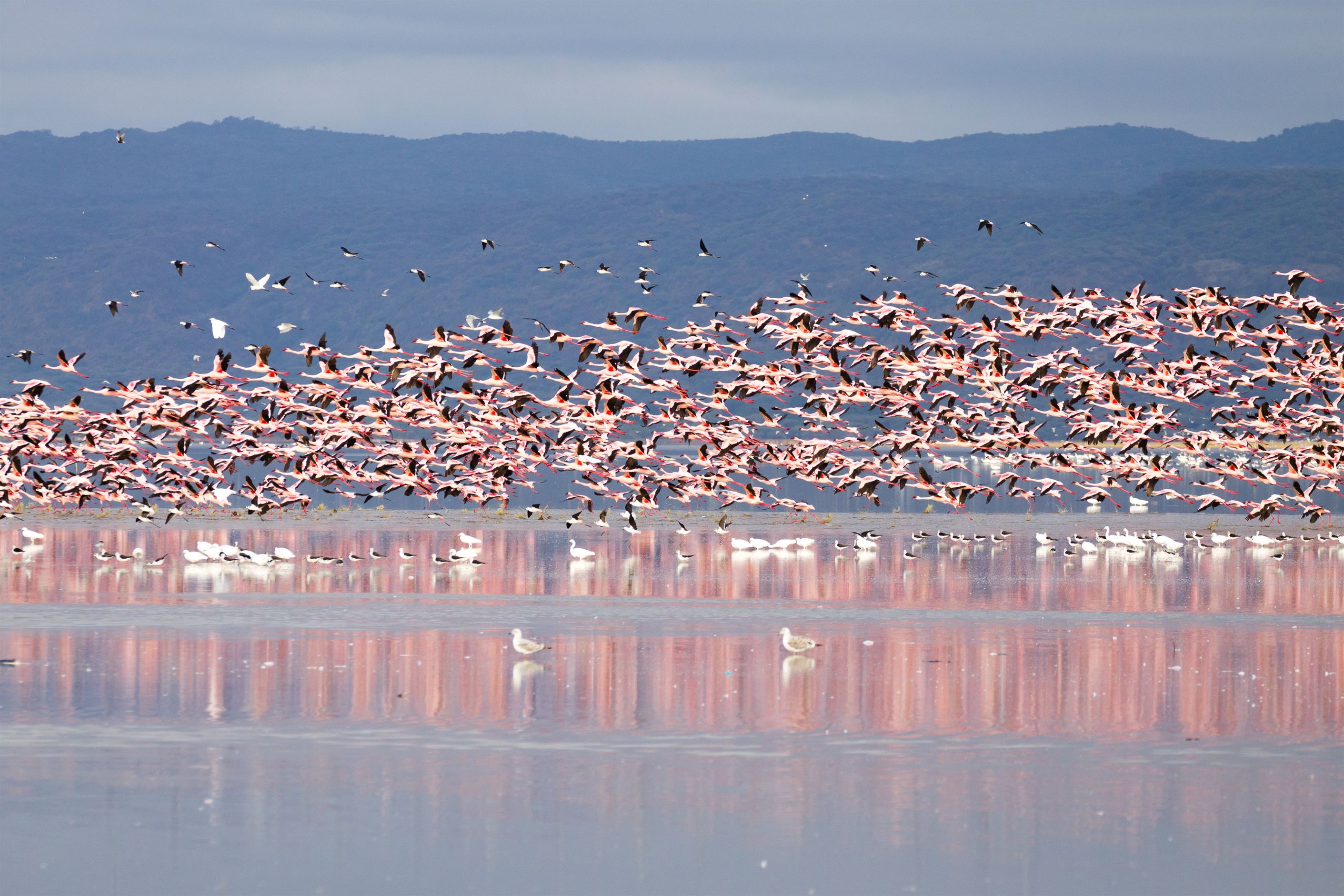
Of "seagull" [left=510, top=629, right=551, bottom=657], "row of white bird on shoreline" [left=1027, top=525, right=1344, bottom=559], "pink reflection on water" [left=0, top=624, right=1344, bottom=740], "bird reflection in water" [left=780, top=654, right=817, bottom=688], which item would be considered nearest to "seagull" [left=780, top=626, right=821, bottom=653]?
"bird reflection in water" [left=780, top=654, right=817, bottom=688]

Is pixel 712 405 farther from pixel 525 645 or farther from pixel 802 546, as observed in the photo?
pixel 525 645

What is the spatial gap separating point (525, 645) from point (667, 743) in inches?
203

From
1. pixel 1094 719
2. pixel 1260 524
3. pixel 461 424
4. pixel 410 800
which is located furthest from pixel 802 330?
pixel 410 800

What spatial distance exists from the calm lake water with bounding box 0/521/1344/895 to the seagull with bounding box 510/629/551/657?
278 mm

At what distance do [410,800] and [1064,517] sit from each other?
40.2 meters

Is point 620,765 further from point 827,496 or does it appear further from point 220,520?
point 827,496

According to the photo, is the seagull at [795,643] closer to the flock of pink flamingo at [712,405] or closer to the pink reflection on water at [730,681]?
the pink reflection on water at [730,681]

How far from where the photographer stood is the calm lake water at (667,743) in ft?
39.2

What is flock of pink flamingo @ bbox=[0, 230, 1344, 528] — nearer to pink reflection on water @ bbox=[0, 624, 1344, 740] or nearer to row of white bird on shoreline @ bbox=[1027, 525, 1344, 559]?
row of white bird on shoreline @ bbox=[1027, 525, 1344, 559]

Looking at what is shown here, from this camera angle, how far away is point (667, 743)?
15.8m

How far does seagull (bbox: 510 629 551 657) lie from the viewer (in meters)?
20.7

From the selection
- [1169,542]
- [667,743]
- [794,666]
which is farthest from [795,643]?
[1169,542]

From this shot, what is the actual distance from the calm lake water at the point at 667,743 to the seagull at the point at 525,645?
0.28 meters

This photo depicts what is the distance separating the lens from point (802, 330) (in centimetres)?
3822
